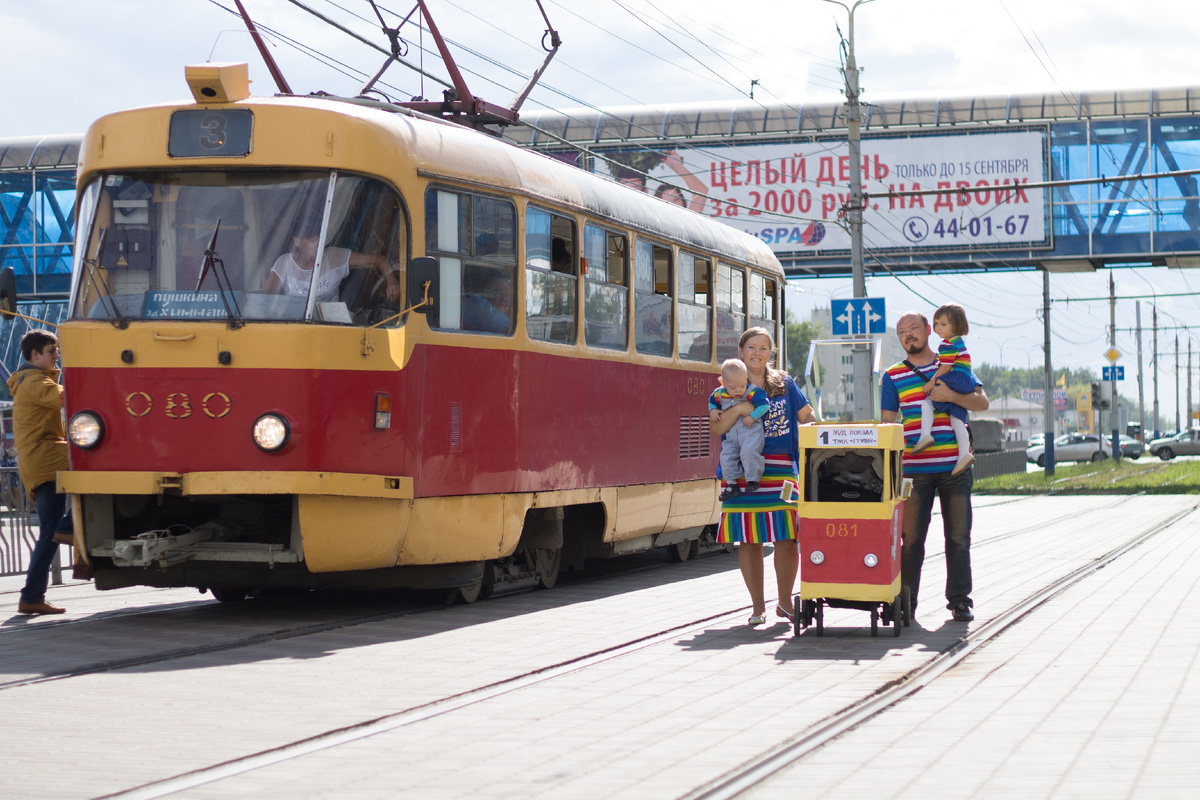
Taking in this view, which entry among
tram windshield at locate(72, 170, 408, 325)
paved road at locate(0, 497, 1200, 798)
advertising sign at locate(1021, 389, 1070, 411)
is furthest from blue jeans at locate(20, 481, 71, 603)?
advertising sign at locate(1021, 389, 1070, 411)

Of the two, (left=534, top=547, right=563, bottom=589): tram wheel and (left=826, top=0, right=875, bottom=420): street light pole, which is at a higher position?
(left=826, top=0, right=875, bottom=420): street light pole

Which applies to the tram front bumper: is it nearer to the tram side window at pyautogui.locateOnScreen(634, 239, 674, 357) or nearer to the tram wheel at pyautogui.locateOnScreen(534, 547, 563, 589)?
the tram wheel at pyautogui.locateOnScreen(534, 547, 563, 589)

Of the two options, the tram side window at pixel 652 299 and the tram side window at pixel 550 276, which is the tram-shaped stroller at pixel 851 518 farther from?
the tram side window at pixel 652 299

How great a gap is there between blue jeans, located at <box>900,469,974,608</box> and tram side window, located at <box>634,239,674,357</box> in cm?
409

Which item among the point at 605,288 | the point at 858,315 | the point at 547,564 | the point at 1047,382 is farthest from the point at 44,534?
the point at 1047,382

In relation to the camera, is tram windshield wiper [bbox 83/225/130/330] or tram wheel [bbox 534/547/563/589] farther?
tram wheel [bbox 534/547/563/589]

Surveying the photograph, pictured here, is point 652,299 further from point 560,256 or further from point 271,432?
point 271,432

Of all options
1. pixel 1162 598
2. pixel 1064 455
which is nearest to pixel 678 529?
pixel 1162 598

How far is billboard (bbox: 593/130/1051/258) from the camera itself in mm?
37594

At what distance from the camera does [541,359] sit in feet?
37.4

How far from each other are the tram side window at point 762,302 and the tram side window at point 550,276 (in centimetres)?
503

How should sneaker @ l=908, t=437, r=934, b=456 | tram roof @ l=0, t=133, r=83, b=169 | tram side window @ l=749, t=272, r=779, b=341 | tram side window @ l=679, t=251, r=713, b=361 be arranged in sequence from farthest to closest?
tram roof @ l=0, t=133, r=83, b=169 → tram side window @ l=749, t=272, r=779, b=341 → tram side window @ l=679, t=251, r=713, b=361 → sneaker @ l=908, t=437, r=934, b=456

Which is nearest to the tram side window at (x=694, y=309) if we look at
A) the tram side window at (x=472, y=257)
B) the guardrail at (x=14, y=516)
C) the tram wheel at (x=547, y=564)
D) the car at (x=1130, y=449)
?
the tram wheel at (x=547, y=564)

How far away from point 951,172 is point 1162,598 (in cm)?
2809
